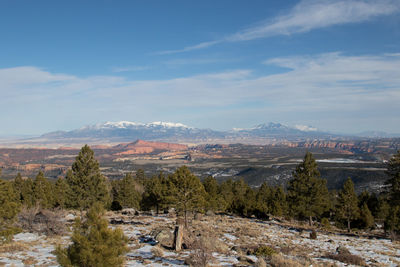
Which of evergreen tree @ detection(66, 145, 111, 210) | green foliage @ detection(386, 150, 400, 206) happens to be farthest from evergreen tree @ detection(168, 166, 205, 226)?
green foliage @ detection(386, 150, 400, 206)

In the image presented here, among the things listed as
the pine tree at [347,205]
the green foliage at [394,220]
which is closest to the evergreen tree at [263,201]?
the pine tree at [347,205]

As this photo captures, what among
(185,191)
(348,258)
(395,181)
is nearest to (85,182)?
(185,191)

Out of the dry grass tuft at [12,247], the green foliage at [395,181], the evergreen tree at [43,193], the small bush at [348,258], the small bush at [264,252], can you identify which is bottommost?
the evergreen tree at [43,193]

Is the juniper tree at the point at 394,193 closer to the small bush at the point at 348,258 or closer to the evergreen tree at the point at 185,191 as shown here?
the small bush at the point at 348,258

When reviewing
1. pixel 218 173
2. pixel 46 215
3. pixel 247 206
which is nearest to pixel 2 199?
pixel 46 215

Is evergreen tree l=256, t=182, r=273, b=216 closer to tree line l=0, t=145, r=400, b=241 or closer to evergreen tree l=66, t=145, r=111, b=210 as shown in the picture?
tree line l=0, t=145, r=400, b=241

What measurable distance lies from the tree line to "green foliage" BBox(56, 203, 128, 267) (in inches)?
406

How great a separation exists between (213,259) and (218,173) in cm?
17393

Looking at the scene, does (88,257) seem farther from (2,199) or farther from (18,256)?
(2,199)

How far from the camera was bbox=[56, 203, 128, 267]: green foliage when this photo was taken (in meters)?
11.1

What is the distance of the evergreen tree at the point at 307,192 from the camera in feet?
138

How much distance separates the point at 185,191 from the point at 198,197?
61.8 inches

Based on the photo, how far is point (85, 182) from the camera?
1344 inches

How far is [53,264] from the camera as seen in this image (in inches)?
617
